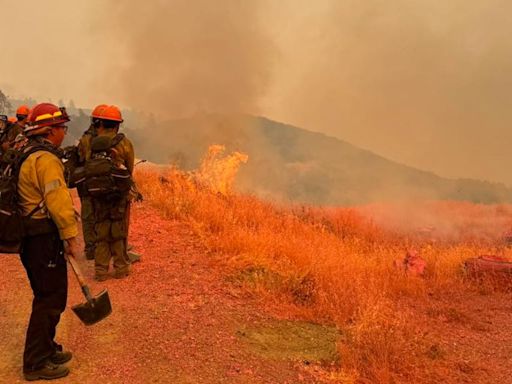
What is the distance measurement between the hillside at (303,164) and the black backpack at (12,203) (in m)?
36.0

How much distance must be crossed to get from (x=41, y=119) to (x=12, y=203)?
67 centimetres

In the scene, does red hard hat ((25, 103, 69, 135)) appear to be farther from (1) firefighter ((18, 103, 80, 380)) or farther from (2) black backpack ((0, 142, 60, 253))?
(2) black backpack ((0, 142, 60, 253))

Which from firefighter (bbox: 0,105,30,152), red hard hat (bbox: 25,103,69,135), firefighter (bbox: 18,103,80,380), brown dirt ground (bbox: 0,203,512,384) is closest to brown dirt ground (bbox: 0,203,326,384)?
brown dirt ground (bbox: 0,203,512,384)

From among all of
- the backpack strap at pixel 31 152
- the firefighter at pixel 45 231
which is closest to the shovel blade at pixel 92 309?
the firefighter at pixel 45 231

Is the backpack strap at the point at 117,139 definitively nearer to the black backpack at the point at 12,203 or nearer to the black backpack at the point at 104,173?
the black backpack at the point at 104,173

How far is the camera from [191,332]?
4543 millimetres

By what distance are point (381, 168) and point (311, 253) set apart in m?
80.2

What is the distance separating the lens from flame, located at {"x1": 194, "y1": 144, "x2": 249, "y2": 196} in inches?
528

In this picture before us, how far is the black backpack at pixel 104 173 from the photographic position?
543 cm

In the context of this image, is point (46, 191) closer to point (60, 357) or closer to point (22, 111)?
point (60, 357)

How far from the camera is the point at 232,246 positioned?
6.90m

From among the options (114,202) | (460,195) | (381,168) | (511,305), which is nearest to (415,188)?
(460,195)

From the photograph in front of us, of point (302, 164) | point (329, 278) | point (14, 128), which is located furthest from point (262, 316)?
point (302, 164)

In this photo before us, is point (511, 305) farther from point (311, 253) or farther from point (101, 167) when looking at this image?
point (101, 167)
